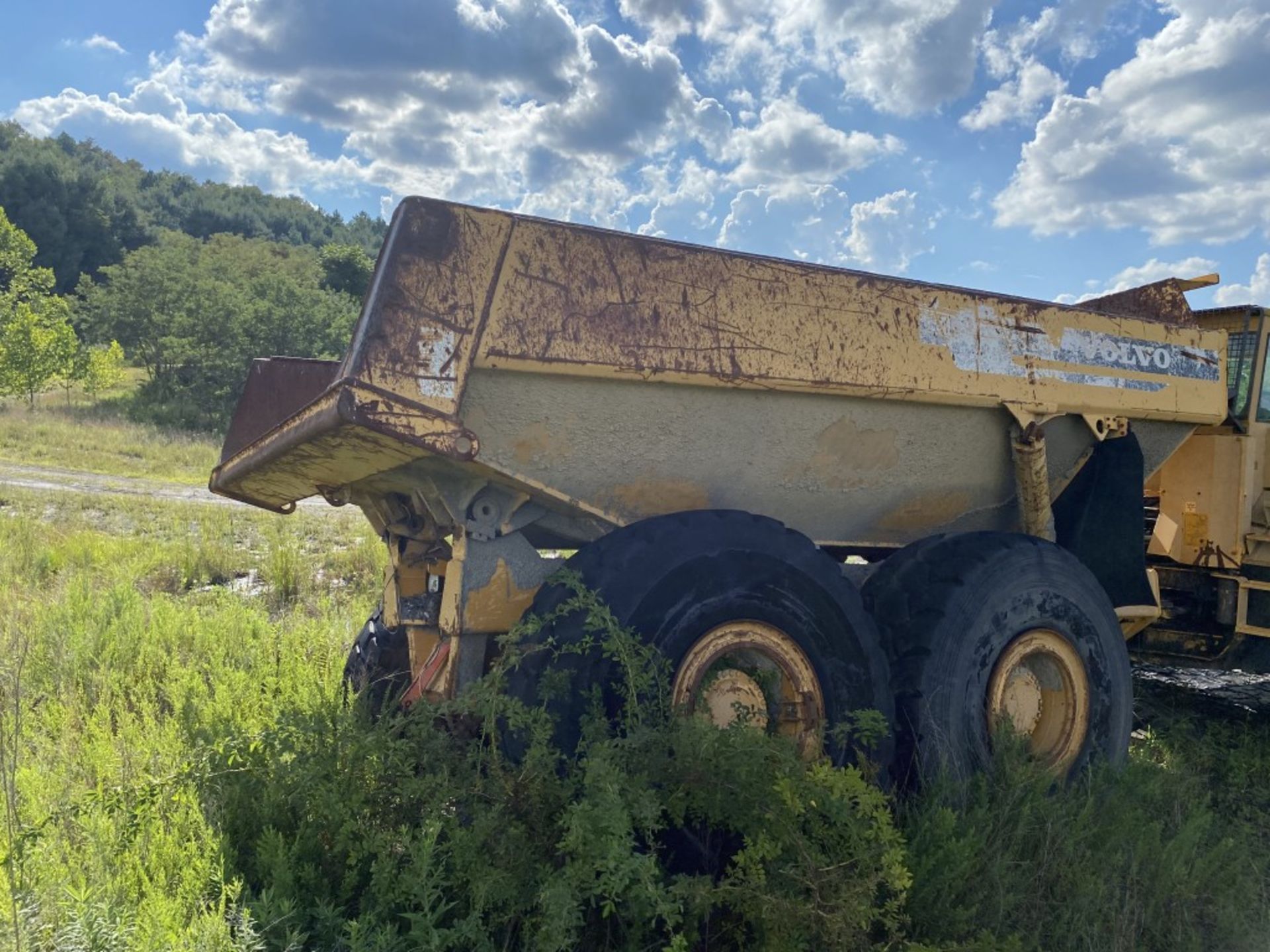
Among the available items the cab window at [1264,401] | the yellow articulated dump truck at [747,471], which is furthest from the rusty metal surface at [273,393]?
the cab window at [1264,401]

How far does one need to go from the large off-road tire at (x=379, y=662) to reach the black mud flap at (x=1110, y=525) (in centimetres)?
313

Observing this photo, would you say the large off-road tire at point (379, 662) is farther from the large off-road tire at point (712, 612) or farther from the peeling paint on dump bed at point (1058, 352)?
the peeling paint on dump bed at point (1058, 352)

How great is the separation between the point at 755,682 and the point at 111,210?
267ft

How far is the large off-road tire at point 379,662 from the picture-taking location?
4.23 metres

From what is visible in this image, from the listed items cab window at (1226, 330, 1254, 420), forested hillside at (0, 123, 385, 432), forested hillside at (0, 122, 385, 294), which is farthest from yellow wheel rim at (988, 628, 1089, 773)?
forested hillside at (0, 122, 385, 294)

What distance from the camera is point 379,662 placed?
4340 mm

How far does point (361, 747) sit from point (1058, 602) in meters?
2.77

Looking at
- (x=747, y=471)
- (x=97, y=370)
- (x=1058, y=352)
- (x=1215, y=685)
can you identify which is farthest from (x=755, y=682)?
(x=97, y=370)

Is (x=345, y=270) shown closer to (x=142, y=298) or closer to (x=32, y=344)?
(x=142, y=298)

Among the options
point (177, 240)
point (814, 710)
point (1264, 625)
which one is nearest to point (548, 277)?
point (814, 710)

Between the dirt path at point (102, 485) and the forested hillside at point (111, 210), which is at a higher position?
the forested hillside at point (111, 210)

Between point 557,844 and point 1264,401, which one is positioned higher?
point 1264,401

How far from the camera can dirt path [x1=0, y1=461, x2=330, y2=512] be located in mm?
13859

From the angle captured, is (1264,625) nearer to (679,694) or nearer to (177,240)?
(679,694)
